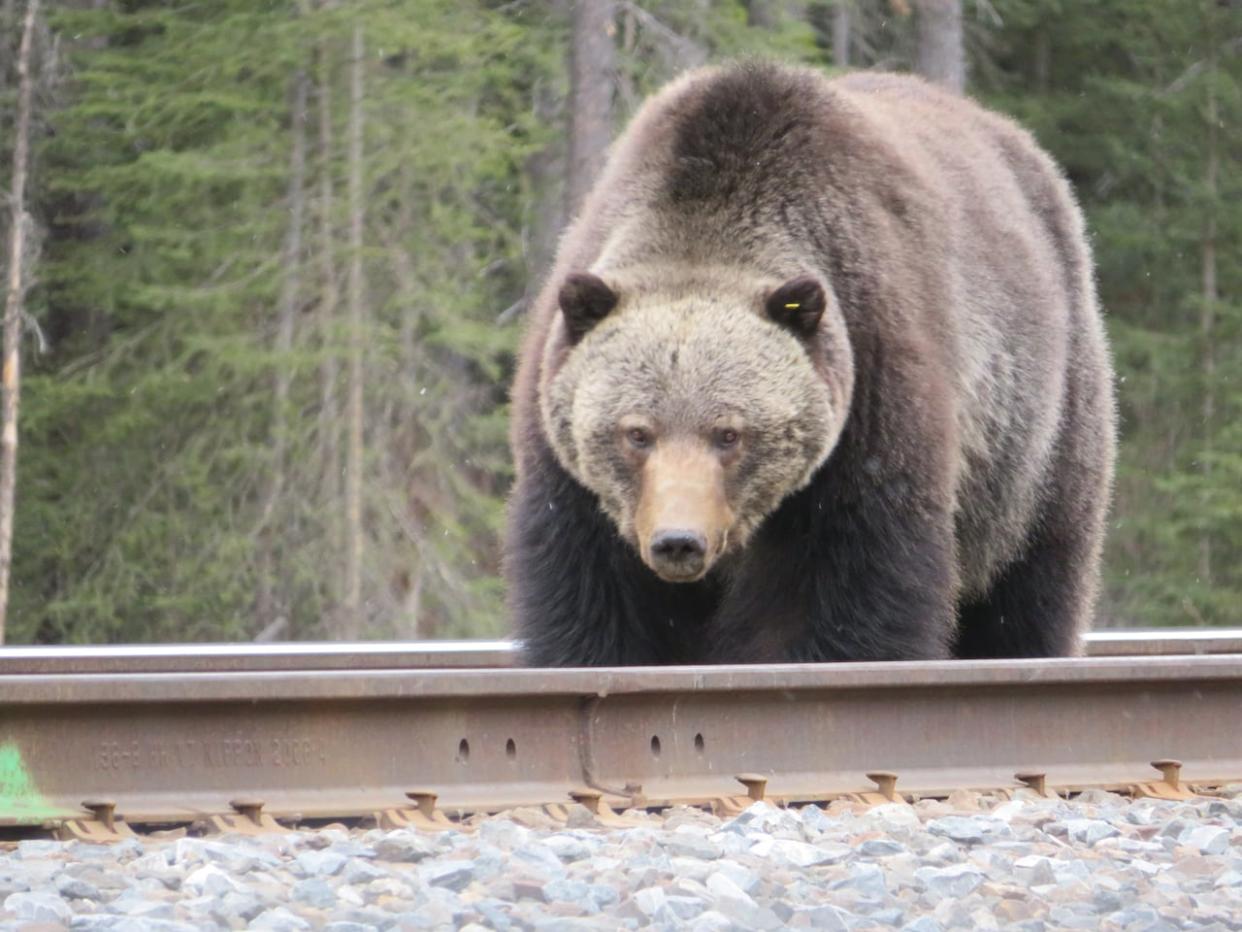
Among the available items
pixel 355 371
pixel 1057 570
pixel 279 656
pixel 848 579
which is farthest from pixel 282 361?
pixel 848 579

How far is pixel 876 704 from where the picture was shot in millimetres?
5016

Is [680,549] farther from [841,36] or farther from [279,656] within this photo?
[841,36]

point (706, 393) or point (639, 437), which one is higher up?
point (706, 393)

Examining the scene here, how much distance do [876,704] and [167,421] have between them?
1561 centimetres

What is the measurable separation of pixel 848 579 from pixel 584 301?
1129mm

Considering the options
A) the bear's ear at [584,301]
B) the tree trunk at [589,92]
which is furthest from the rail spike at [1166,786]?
the tree trunk at [589,92]

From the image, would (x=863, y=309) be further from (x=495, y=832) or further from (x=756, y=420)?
(x=495, y=832)

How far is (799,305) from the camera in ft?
18.9

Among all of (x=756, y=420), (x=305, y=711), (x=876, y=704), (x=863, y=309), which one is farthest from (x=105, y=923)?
(x=863, y=309)

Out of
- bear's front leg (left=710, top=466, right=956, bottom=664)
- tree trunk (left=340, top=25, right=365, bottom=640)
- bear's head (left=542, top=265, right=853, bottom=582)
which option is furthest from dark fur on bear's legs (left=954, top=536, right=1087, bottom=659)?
tree trunk (left=340, top=25, right=365, bottom=640)

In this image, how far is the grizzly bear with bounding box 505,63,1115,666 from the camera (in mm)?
5777

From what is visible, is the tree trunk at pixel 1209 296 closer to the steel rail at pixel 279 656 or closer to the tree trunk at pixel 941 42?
the tree trunk at pixel 941 42

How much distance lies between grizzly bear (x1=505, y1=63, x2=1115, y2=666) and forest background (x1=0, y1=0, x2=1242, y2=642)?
380 inches

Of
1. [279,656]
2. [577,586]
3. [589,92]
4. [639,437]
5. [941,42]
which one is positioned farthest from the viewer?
[941,42]
